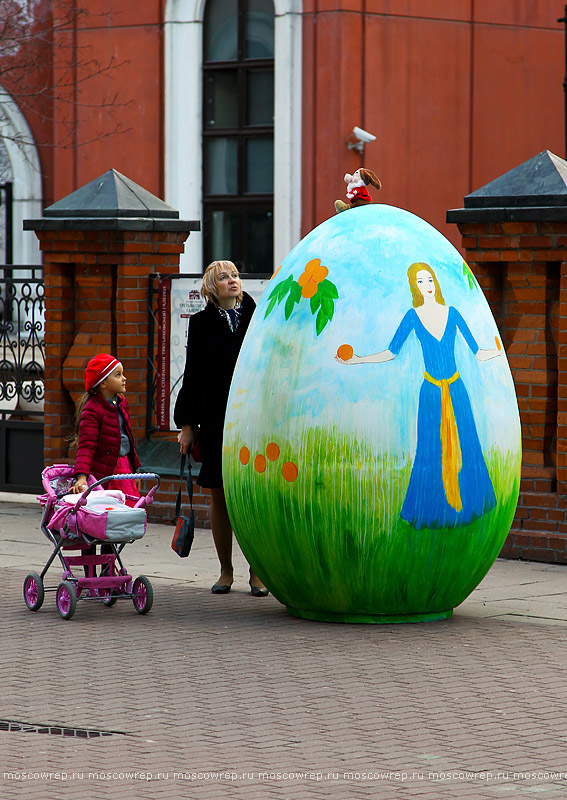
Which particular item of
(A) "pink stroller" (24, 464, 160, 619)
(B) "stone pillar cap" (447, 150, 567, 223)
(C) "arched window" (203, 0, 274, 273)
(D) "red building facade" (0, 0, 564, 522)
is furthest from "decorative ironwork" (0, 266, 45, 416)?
(C) "arched window" (203, 0, 274, 273)

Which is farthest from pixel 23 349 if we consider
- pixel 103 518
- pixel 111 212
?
pixel 103 518

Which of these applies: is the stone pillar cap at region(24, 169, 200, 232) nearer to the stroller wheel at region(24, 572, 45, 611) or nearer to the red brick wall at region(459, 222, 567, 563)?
the red brick wall at region(459, 222, 567, 563)

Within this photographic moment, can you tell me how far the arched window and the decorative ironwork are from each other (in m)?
10.9

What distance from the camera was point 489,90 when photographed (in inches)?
965

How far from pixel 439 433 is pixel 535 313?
3.33 metres

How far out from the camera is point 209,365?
29.6ft

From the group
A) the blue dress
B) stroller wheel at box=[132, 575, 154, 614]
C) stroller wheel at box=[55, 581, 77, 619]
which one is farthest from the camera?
stroller wheel at box=[132, 575, 154, 614]

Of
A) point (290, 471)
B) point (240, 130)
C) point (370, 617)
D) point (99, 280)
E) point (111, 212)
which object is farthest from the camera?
point (240, 130)

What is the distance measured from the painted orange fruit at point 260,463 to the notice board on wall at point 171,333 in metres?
4.62

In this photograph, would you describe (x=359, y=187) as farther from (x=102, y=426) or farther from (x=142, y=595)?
(x=142, y=595)

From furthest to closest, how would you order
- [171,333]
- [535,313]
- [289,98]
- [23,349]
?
[289,98], [23,349], [171,333], [535,313]

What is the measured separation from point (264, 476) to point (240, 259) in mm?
17236

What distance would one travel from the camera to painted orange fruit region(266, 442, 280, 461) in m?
7.63

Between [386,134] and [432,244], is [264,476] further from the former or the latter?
[386,134]
